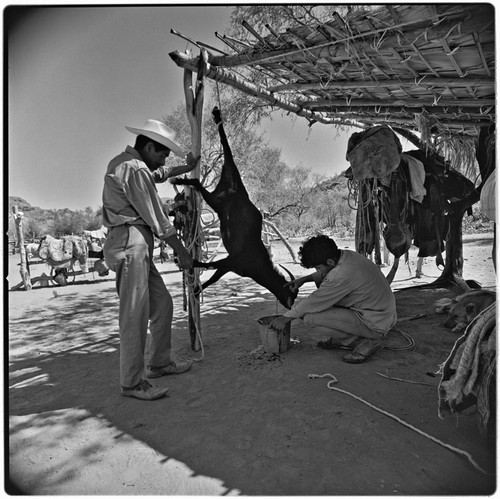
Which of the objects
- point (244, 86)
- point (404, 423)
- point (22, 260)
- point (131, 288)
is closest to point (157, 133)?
point (131, 288)

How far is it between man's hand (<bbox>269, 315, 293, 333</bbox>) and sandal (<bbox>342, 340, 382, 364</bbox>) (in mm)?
570

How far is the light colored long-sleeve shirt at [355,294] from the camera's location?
9.86 ft

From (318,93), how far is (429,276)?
4.85 metres

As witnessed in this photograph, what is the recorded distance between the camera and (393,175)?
179 inches

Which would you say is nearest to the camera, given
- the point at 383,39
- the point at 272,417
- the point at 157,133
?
the point at 272,417

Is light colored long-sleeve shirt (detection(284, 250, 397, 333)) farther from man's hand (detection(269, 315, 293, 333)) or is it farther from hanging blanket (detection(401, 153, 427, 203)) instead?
hanging blanket (detection(401, 153, 427, 203))

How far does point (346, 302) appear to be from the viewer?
3170 millimetres

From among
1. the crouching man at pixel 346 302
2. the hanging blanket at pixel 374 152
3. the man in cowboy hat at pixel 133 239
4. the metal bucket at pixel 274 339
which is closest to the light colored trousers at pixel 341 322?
the crouching man at pixel 346 302

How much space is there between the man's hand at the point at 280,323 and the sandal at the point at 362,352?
1.87ft

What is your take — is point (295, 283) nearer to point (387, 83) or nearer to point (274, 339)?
point (274, 339)

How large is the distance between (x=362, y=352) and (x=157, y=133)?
240 cm

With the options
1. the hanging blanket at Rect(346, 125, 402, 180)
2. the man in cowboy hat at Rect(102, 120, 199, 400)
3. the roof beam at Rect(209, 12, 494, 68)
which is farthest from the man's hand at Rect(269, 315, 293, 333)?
the roof beam at Rect(209, 12, 494, 68)

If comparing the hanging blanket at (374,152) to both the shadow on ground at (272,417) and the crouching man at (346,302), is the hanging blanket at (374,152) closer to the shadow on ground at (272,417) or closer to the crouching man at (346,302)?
the crouching man at (346,302)

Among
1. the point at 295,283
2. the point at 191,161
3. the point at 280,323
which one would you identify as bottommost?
the point at 280,323
